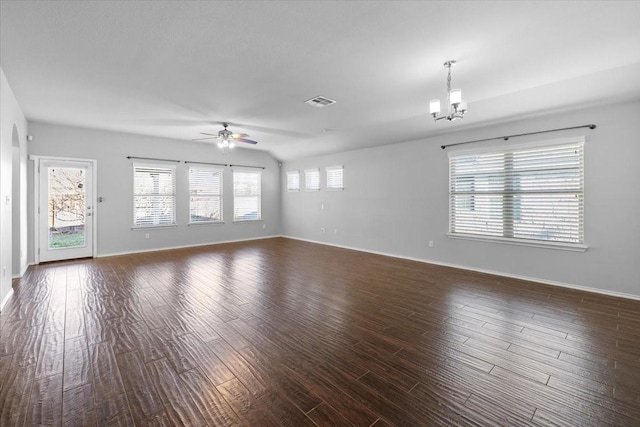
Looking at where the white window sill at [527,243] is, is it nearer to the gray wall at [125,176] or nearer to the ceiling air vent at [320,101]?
the ceiling air vent at [320,101]

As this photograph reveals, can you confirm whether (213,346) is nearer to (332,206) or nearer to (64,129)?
(332,206)

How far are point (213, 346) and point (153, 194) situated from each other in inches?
236

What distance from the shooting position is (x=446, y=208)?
5691 millimetres

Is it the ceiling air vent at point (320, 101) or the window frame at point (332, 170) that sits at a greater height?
the ceiling air vent at point (320, 101)

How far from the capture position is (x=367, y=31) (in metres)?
2.58

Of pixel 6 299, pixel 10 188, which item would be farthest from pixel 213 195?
pixel 6 299

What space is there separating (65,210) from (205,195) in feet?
9.95

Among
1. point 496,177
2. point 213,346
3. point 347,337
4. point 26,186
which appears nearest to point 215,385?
point 213,346

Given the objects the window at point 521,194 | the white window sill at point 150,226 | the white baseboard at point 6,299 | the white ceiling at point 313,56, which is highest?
the white ceiling at point 313,56

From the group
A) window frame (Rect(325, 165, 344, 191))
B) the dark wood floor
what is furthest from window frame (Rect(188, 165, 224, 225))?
the dark wood floor

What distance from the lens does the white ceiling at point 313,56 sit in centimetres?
232

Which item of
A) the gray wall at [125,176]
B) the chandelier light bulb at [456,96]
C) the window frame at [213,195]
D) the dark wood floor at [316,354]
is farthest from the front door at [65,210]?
the chandelier light bulb at [456,96]

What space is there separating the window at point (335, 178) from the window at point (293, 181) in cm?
140

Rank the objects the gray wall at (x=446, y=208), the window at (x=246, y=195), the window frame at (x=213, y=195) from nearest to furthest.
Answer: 1. the gray wall at (x=446, y=208)
2. the window frame at (x=213, y=195)
3. the window at (x=246, y=195)
